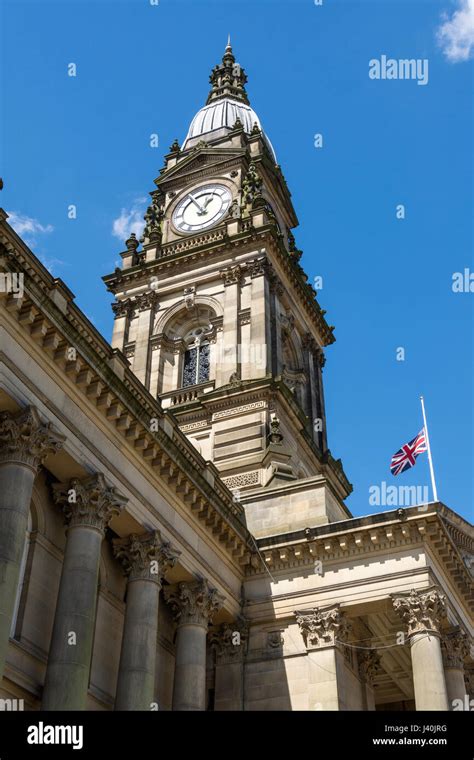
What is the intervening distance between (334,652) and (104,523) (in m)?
8.97

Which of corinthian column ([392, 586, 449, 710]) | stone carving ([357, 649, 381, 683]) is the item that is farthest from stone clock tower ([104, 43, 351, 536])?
corinthian column ([392, 586, 449, 710])

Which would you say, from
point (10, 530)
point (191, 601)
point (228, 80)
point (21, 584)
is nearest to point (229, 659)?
point (191, 601)

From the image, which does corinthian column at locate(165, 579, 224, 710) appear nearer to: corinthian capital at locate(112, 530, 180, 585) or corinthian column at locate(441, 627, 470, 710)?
corinthian capital at locate(112, 530, 180, 585)

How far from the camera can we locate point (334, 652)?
2781 cm

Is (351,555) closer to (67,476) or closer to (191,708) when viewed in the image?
(191,708)

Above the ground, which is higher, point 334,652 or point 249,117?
point 249,117

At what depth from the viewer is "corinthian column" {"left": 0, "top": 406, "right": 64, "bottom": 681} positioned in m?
19.3

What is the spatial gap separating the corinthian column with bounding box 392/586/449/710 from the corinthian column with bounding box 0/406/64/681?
11892 millimetres

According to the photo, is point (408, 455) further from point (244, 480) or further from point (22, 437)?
point (22, 437)

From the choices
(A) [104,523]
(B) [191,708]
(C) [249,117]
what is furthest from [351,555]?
(C) [249,117]

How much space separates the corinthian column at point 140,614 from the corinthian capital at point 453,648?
31.3 ft

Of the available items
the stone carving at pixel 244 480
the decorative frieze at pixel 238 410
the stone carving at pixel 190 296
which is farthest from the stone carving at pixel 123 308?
the stone carving at pixel 244 480
